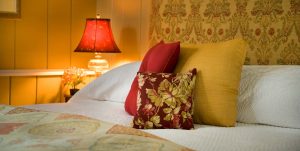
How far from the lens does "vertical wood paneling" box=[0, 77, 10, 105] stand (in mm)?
3166

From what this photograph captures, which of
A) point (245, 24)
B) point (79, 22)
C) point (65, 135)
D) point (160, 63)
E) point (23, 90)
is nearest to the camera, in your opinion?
point (65, 135)

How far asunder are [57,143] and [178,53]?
42.8 inches

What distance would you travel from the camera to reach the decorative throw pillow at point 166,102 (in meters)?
1.72

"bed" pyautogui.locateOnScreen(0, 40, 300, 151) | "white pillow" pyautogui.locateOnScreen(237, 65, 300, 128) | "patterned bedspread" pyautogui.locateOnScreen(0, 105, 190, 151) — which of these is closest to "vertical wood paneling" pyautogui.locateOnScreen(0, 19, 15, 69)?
"bed" pyautogui.locateOnScreen(0, 40, 300, 151)

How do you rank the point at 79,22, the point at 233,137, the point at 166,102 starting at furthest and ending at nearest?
the point at 79,22 → the point at 166,102 → the point at 233,137

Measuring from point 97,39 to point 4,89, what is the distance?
806 mm

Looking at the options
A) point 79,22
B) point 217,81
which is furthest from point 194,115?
point 79,22

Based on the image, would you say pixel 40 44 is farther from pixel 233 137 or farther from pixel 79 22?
pixel 233 137

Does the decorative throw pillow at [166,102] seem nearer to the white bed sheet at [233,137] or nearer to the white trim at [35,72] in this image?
the white bed sheet at [233,137]

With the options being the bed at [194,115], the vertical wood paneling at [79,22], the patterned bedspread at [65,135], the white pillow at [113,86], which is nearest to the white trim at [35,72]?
the vertical wood paneling at [79,22]

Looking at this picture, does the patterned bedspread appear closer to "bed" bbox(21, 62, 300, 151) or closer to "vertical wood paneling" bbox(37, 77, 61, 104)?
"bed" bbox(21, 62, 300, 151)

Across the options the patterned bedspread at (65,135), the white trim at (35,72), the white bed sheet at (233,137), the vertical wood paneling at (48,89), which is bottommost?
the vertical wood paneling at (48,89)

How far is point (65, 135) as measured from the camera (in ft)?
4.12

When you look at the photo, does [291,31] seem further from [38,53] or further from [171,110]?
[38,53]
